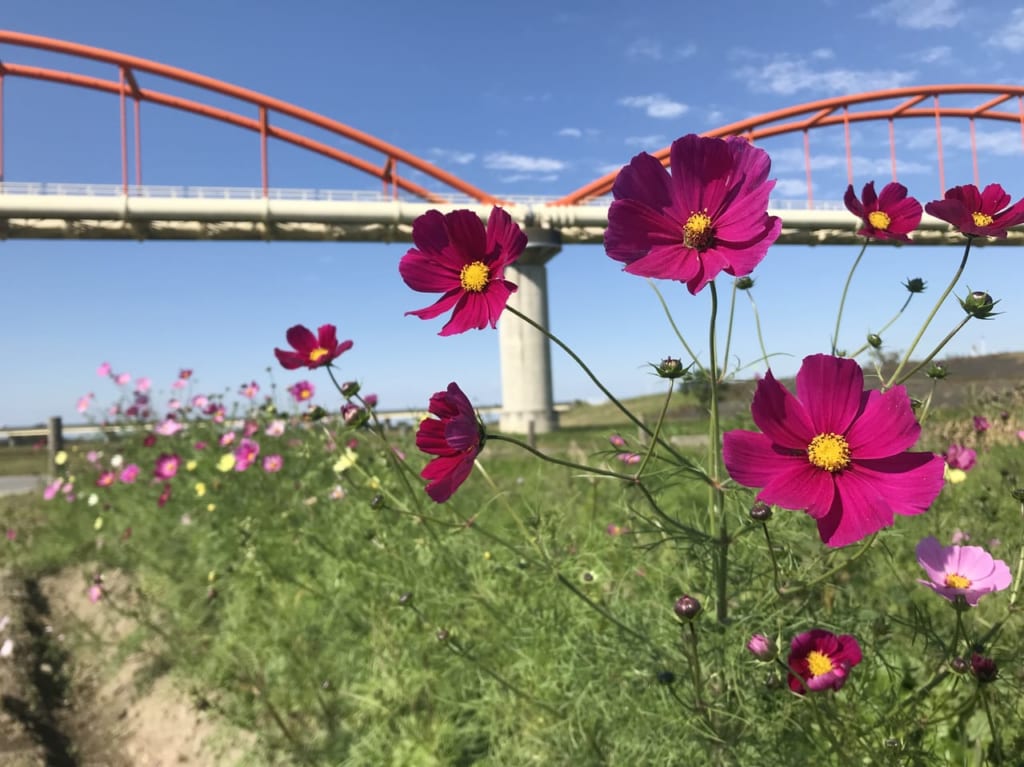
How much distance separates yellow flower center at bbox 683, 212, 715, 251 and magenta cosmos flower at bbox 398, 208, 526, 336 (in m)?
0.18

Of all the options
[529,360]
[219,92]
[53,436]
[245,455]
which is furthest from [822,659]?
[219,92]

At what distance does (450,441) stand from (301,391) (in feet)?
10.1

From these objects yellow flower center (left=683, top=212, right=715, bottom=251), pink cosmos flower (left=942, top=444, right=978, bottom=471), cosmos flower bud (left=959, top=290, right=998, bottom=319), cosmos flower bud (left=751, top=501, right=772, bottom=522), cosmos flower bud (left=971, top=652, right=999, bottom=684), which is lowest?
cosmos flower bud (left=971, top=652, right=999, bottom=684)

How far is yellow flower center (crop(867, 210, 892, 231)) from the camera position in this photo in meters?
1.01

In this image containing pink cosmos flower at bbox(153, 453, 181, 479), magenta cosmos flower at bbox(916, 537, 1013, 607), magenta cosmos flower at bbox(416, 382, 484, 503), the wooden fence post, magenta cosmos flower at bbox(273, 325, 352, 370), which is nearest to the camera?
magenta cosmos flower at bbox(416, 382, 484, 503)

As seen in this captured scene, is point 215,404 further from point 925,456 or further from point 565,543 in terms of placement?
point 925,456

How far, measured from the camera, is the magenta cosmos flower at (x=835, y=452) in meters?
0.64

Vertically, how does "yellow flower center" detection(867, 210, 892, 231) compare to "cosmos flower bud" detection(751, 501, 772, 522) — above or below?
above

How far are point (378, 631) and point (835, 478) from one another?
1.71 metres

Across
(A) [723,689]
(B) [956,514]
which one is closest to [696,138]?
(A) [723,689]

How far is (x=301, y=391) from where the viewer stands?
3.64 m

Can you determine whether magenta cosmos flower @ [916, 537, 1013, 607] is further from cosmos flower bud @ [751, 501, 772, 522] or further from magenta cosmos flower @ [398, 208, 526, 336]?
magenta cosmos flower @ [398, 208, 526, 336]

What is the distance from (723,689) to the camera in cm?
118

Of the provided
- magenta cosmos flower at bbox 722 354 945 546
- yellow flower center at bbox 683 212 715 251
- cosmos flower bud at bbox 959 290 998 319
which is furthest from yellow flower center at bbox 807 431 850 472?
cosmos flower bud at bbox 959 290 998 319
